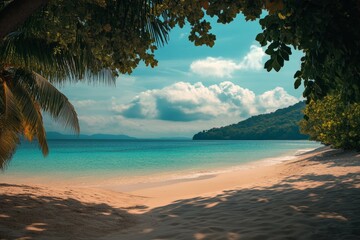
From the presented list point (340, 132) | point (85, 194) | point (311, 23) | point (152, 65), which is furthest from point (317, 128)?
point (311, 23)

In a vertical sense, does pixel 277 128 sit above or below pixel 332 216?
above

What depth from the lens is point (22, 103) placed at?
962 centimetres

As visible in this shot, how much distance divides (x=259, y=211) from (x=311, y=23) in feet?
13.1

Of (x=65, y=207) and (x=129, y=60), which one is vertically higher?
(x=129, y=60)

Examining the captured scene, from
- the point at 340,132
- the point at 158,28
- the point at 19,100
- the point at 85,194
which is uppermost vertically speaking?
the point at 158,28

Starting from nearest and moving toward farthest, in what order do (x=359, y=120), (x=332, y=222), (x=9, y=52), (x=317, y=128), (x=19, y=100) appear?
(x=332, y=222) → (x=9, y=52) → (x=19, y=100) → (x=359, y=120) → (x=317, y=128)

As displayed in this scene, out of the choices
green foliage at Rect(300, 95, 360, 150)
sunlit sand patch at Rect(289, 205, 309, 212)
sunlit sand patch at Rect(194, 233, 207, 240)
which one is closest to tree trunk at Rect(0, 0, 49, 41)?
sunlit sand patch at Rect(194, 233, 207, 240)

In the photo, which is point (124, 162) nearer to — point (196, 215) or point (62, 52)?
point (62, 52)

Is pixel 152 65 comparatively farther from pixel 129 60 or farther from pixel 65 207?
pixel 65 207

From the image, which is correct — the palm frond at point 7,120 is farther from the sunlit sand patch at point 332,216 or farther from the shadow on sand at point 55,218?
the sunlit sand patch at point 332,216

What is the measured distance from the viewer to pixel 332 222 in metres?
5.22

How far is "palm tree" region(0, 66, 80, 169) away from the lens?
910cm

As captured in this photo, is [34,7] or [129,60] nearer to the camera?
Result: [34,7]

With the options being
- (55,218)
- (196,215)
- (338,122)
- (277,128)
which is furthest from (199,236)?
(277,128)
